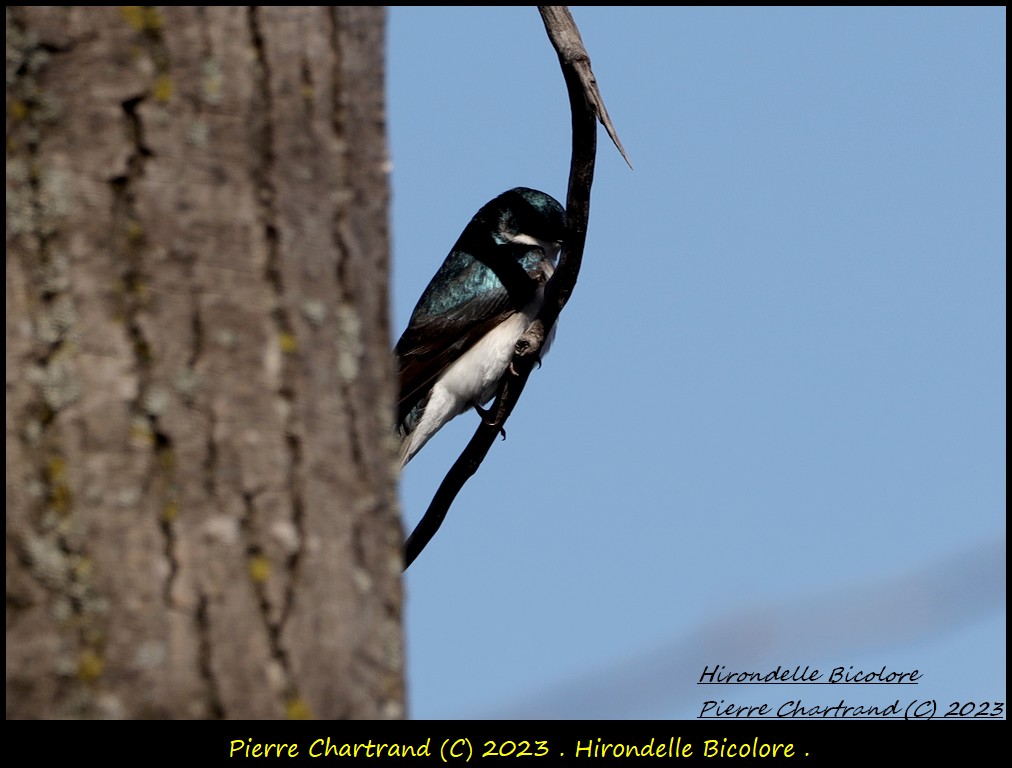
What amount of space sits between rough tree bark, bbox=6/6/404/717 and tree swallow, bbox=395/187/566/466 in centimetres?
558

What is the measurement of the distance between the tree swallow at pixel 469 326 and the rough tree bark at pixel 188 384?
18.3 feet

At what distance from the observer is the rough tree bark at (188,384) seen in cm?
A: 175

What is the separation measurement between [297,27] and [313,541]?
0.86m

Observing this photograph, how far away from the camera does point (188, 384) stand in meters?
1.83

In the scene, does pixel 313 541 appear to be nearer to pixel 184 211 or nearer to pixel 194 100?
pixel 184 211

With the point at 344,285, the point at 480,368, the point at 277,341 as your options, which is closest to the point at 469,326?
the point at 480,368

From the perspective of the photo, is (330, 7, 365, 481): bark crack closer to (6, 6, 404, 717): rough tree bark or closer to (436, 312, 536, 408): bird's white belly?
(6, 6, 404, 717): rough tree bark

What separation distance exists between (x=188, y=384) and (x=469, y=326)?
20.0 ft

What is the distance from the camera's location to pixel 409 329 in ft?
26.8

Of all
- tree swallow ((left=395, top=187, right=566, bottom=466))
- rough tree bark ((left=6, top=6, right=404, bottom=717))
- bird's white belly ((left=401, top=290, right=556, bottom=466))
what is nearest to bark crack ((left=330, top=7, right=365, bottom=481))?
rough tree bark ((left=6, top=6, right=404, bottom=717))

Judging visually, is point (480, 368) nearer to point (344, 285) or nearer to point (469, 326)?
point (469, 326)

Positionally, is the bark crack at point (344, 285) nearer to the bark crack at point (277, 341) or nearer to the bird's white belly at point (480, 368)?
the bark crack at point (277, 341)
